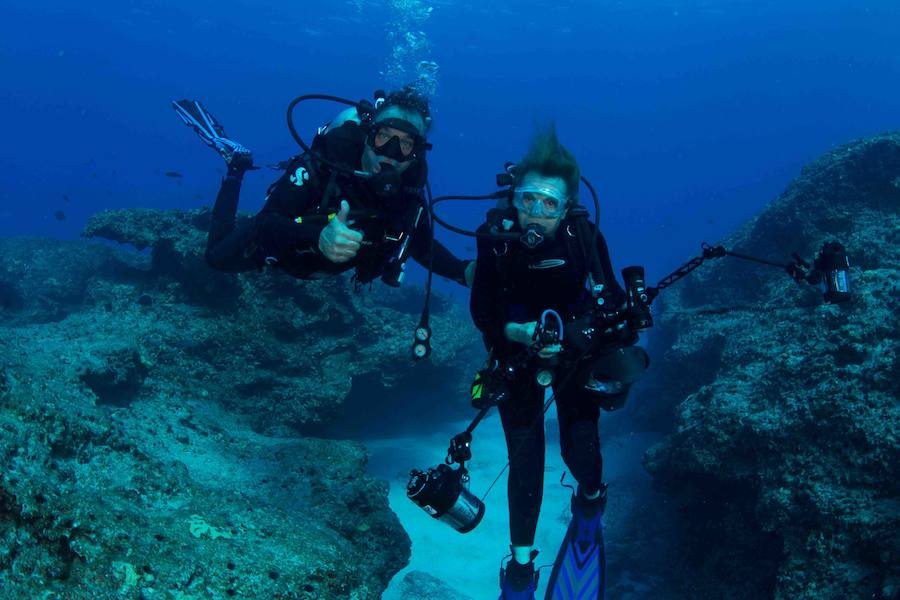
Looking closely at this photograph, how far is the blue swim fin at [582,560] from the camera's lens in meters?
4.83

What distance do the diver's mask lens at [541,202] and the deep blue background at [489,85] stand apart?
24.5m

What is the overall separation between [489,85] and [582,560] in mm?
72571

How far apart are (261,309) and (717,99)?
91925 millimetres

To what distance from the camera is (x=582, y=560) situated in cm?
490

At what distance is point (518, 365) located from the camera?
3936 millimetres

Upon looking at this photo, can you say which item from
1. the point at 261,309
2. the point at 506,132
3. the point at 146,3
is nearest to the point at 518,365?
the point at 261,309

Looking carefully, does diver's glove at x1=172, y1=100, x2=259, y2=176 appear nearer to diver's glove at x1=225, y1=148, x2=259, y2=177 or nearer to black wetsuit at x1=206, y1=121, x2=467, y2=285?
diver's glove at x1=225, y1=148, x2=259, y2=177

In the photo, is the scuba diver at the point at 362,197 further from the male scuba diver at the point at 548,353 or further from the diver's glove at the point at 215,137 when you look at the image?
the diver's glove at the point at 215,137

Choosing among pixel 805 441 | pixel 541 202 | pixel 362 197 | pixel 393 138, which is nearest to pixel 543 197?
pixel 541 202

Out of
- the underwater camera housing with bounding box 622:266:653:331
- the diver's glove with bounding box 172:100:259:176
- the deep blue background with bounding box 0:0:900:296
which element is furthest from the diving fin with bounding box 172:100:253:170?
the deep blue background with bounding box 0:0:900:296

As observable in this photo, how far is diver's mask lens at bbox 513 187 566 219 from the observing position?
169 inches

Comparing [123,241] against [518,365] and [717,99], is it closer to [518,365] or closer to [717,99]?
[518,365]

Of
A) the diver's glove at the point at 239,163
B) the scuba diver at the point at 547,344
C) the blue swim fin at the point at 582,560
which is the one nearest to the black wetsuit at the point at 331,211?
the scuba diver at the point at 547,344

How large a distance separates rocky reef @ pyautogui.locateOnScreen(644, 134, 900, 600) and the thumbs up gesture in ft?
8.18
